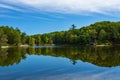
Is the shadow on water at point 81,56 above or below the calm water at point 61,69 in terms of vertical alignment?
above

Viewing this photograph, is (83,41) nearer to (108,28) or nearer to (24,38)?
(108,28)

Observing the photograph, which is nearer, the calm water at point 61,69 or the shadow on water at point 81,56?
the calm water at point 61,69

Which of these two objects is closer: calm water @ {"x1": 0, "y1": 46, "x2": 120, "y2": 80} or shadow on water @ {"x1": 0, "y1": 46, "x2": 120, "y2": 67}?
calm water @ {"x1": 0, "y1": 46, "x2": 120, "y2": 80}

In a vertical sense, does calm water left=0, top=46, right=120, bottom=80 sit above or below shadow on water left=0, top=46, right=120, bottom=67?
below

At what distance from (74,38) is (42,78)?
170 metres

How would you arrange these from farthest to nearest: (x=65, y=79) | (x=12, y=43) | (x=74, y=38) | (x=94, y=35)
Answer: (x=74, y=38), (x=94, y=35), (x=12, y=43), (x=65, y=79)

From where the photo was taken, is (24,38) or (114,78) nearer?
(114,78)

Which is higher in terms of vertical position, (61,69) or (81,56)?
(81,56)

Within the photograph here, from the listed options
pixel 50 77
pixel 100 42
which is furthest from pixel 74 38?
pixel 50 77

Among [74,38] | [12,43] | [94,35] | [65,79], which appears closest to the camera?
[65,79]

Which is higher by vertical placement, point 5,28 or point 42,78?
point 5,28

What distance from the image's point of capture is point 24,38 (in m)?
183

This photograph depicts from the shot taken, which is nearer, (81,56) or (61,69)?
(61,69)

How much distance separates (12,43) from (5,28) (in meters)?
12.8
